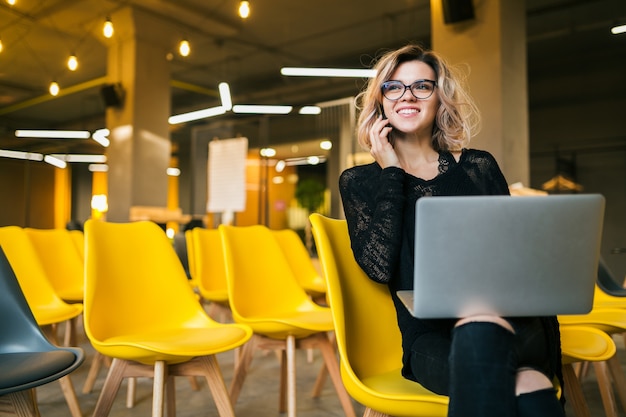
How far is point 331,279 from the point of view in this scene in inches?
53.8

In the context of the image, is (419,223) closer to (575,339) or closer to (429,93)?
(429,93)

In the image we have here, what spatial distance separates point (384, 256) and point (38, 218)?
1253 cm

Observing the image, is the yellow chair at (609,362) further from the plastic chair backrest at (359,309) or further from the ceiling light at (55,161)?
Answer: the ceiling light at (55,161)

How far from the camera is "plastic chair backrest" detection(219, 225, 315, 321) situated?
2477 millimetres

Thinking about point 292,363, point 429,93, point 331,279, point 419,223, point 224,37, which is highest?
point 224,37

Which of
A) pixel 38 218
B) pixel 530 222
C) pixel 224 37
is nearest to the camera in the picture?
pixel 530 222

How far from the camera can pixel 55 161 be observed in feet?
44.3

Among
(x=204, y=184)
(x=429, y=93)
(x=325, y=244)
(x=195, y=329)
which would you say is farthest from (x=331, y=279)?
(x=204, y=184)

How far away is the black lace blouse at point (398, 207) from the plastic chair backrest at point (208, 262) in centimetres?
192

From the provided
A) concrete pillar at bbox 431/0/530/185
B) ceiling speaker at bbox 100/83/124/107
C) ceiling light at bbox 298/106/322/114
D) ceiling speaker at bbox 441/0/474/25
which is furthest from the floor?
ceiling light at bbox 298/106/322/114

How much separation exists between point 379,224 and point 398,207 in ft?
0.23

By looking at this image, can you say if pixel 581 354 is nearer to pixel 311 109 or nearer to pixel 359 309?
pixel 359 309

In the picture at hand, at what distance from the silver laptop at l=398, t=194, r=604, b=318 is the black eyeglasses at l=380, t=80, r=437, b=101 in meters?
0.69

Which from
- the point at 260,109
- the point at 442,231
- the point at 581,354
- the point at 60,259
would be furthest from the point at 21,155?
the point at 442,231
